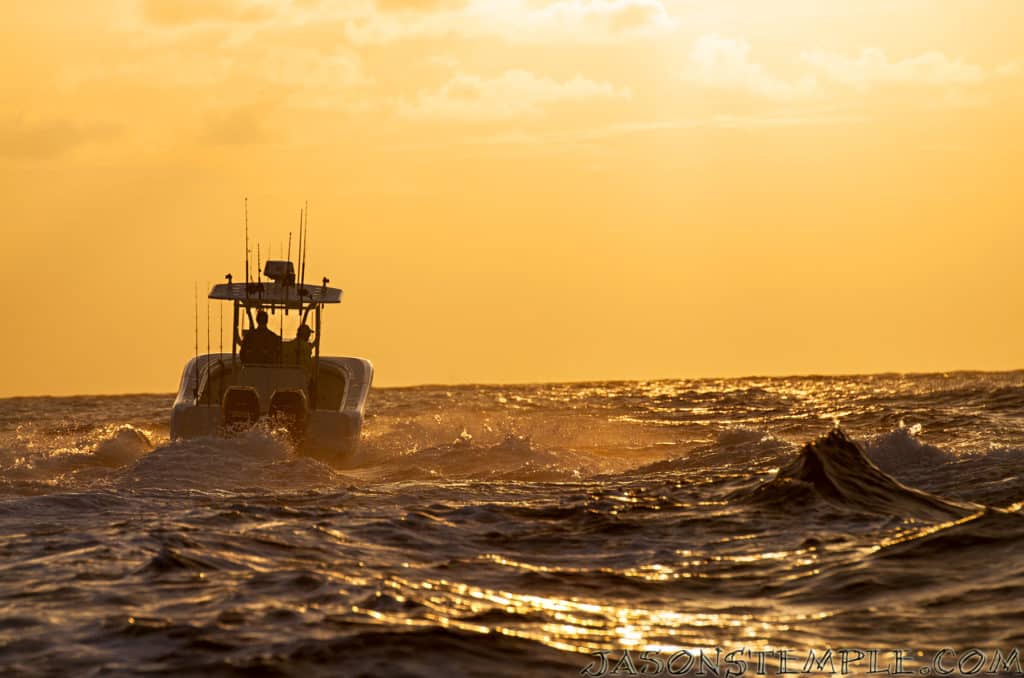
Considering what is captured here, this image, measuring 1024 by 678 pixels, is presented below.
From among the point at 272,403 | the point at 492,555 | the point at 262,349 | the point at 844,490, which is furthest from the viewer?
the point at 262,349

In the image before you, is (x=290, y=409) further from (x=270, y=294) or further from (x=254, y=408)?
(x=270, y=294)

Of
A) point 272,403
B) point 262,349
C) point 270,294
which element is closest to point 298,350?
point 262,349

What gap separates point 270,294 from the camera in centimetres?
2009

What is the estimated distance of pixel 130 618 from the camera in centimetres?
835

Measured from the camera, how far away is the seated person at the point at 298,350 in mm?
20000

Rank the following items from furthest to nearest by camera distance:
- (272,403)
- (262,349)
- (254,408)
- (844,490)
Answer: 1. (262,349)
2. (272,403)
3. (254,408)
4. (844,490)

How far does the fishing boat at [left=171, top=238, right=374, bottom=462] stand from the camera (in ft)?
60.6

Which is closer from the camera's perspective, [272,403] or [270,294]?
[272,403]

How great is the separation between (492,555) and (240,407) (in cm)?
851

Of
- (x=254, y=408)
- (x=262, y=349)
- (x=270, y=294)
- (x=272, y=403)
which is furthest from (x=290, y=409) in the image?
(x=270, y=294)

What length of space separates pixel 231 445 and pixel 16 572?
25.3 feet

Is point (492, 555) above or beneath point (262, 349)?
beneath

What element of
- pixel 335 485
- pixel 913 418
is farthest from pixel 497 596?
pixel 913 418

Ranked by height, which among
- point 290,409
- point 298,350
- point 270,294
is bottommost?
point 290,409
